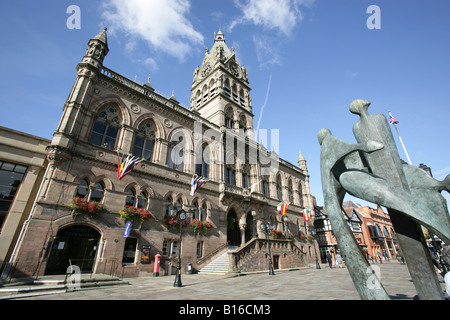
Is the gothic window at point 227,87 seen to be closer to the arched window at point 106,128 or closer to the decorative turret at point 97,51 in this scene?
the decorative turret at point 97,51

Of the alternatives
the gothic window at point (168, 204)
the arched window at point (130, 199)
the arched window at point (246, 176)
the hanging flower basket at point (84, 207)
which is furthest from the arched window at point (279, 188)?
the hanging flower basket at point (84, 207)

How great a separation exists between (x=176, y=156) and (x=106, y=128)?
6.39 meters

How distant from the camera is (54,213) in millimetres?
12523

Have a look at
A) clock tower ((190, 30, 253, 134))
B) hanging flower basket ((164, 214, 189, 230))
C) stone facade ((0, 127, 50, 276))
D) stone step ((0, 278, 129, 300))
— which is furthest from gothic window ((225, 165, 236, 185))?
stone facade ((0, 127, 50, 276))

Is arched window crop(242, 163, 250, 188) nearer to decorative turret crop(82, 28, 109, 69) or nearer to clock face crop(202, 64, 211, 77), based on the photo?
clock face crop(202, 64, 211, 77)

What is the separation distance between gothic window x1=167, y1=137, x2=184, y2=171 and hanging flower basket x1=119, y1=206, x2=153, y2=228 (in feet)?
17.5

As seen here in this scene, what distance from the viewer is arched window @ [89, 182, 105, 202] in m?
14.5

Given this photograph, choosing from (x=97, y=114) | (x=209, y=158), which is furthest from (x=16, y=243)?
(x=209, y=158)

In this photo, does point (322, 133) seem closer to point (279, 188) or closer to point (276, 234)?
point (276, 234)

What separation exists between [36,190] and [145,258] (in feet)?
27.2

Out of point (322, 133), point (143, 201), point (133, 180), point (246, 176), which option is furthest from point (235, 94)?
point (322, 133)

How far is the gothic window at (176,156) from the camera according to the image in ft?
66.2
